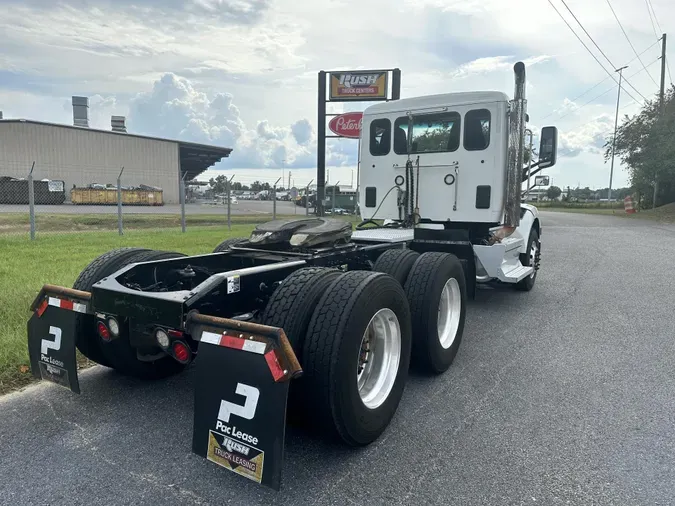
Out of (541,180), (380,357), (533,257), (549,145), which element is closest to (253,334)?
(380,357)

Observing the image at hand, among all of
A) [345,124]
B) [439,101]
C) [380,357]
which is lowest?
[380,357]

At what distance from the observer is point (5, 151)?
43.0 metres

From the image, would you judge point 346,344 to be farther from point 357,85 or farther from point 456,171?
point 357,85

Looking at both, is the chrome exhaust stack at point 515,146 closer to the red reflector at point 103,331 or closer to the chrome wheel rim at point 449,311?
the chrome wheel rim at point 449,311

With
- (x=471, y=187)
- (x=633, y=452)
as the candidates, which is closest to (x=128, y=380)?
(x=633, y=452)

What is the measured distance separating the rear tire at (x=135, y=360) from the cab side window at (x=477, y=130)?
385cm

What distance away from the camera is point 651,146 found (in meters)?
32.9

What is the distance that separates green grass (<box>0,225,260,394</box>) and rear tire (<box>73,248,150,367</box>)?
27.9 inches

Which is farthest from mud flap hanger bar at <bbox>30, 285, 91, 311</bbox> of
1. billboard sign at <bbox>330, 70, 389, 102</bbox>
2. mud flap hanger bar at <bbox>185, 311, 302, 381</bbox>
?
billboard sign at <bbox>330, 70, 389, 102</bbox>

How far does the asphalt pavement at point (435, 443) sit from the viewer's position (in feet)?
8.11

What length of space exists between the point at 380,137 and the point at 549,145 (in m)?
2.21

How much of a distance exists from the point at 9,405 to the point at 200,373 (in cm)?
187

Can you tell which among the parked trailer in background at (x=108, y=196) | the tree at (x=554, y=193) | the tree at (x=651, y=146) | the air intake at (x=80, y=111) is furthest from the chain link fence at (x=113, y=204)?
the tree at (x=554, y=193)

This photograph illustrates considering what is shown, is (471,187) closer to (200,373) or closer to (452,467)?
(452,467)
